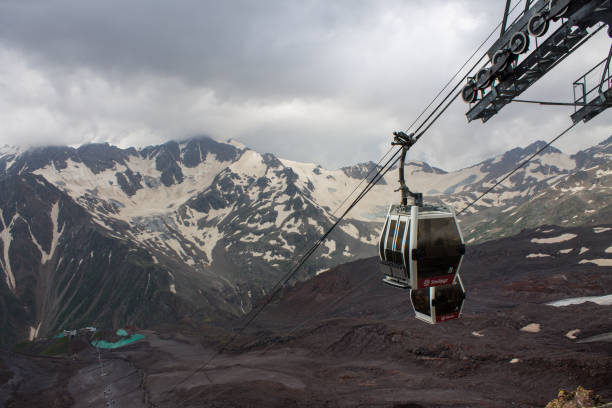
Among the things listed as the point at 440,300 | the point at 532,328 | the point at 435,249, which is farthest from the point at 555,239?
the point at 435,249

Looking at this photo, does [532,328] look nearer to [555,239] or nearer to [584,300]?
[584,300]

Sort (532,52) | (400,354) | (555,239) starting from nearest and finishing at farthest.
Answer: (532,52) → (400,354) → (555,239)

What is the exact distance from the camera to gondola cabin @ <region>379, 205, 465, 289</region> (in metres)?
8.60

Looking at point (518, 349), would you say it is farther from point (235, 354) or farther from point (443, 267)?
point (235, 354)

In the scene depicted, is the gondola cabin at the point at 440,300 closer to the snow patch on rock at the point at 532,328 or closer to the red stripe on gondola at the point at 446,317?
the red stripe on gondola at the point at 446,317

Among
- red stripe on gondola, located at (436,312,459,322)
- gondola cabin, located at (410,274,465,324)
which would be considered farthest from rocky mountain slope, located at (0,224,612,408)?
gondola cabin, located at (410,274,465,324)

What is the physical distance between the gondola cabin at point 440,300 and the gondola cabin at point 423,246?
1.08 feet

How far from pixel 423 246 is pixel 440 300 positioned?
1824mm

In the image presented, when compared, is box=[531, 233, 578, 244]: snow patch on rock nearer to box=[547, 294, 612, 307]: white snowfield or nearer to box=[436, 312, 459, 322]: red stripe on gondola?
box=[547, 294, 612, 307]: white snowfield

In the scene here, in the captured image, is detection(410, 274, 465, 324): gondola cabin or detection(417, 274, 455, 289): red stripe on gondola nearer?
detection(417, 274, 455, 289): red stripe on gondola

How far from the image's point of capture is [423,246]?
8578 millimetres

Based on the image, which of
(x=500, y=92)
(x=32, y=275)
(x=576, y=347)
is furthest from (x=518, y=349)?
(x=32, y=275)

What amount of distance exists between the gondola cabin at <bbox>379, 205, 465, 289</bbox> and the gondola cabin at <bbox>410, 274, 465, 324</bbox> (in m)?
Answer: 0.33

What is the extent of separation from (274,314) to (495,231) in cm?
13460
